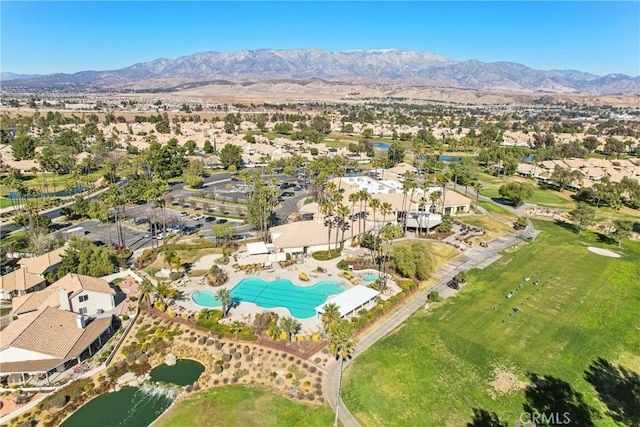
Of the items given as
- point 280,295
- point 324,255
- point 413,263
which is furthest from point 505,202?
point 280,295

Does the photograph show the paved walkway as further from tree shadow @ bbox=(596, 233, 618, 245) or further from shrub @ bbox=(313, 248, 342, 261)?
shrub @ bbox=(313, 248, 342, 261)

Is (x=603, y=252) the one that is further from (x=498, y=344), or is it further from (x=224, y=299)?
(x=224, y=299)

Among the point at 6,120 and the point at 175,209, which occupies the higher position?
the point at 6,120

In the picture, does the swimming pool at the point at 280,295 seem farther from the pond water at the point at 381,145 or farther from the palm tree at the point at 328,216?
the pond water at the point at 381,145

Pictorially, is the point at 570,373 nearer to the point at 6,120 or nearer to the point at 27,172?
the point at 27,172

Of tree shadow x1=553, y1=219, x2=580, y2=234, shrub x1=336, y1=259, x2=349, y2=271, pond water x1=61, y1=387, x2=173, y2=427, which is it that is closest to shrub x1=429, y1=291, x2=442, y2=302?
shrub x1=336, y1=259, x2=349, y2=271

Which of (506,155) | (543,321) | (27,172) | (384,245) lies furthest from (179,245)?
(506,155)
